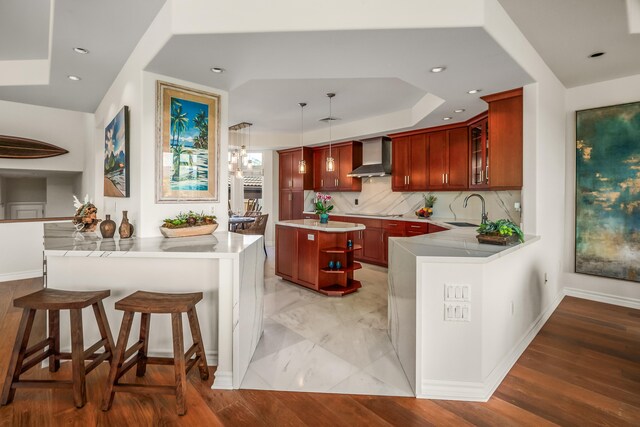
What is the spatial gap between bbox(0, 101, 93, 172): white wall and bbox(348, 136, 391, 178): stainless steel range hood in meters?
4.62

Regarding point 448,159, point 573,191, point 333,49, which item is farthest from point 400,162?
point 333,49

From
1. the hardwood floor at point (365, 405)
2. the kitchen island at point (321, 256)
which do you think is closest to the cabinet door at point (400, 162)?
the kitchen island at point (321, 256)

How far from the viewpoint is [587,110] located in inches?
148

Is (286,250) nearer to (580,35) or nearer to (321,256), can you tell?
(321,256)

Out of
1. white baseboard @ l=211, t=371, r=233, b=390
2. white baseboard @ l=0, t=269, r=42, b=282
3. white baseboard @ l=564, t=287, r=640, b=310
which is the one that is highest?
white baseboard @ l=0, t=269, r=42, b=282

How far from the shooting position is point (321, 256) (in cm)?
403

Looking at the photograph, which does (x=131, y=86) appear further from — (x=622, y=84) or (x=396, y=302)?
(x=622, y=84)

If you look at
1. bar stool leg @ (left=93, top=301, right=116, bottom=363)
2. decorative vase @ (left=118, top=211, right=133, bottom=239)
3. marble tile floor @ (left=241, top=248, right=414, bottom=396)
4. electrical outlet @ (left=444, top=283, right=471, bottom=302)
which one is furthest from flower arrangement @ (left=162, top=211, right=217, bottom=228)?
electrical outlet @ (left=444, top=283, right=471, bottom=302)

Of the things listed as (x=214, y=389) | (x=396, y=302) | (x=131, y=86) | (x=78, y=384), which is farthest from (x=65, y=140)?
(x=396, y=302)

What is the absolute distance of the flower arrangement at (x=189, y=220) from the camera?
275cm

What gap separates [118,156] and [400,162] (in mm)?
4366

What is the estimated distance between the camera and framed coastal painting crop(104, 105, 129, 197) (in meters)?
2.91

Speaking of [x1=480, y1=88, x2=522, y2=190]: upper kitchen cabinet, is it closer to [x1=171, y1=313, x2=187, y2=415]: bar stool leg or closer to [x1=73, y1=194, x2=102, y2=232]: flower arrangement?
[x1=171, y1=313, x2=187, y2=415]: bar stool leg

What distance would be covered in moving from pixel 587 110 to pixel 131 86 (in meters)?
5.12
